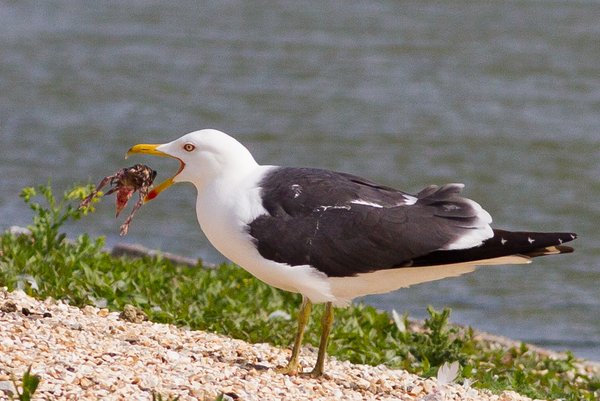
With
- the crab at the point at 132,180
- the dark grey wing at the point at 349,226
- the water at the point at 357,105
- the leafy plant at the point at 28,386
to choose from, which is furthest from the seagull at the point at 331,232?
the water at the point at 357,105

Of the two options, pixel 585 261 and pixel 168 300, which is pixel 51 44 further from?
pixel 168 300

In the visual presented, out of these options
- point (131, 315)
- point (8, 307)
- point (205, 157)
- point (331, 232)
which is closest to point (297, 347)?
point (331, 232)

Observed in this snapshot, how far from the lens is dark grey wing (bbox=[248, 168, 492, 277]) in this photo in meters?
5.61

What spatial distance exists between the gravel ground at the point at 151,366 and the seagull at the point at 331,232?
0.96 feet

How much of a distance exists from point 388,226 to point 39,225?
2.92m

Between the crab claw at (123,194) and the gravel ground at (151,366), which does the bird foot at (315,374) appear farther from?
the crab claw at (123,194)

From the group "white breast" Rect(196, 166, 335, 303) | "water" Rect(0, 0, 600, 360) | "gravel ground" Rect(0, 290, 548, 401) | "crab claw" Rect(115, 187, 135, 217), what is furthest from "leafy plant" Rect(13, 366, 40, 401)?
"water" Rect(0, 0, 600, 360)

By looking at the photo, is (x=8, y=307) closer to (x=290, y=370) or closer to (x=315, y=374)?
(x=290, y=370)

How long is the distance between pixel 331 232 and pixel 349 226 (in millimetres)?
85

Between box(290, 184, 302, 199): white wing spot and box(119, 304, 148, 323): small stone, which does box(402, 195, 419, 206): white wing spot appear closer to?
box(290, 184, 302, 199): white wing spot

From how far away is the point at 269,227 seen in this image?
563 centimetres

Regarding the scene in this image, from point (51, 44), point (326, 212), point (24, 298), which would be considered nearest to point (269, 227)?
point (326, 212)

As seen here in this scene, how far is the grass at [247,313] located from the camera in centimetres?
698

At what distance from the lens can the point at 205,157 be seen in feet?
19.2
